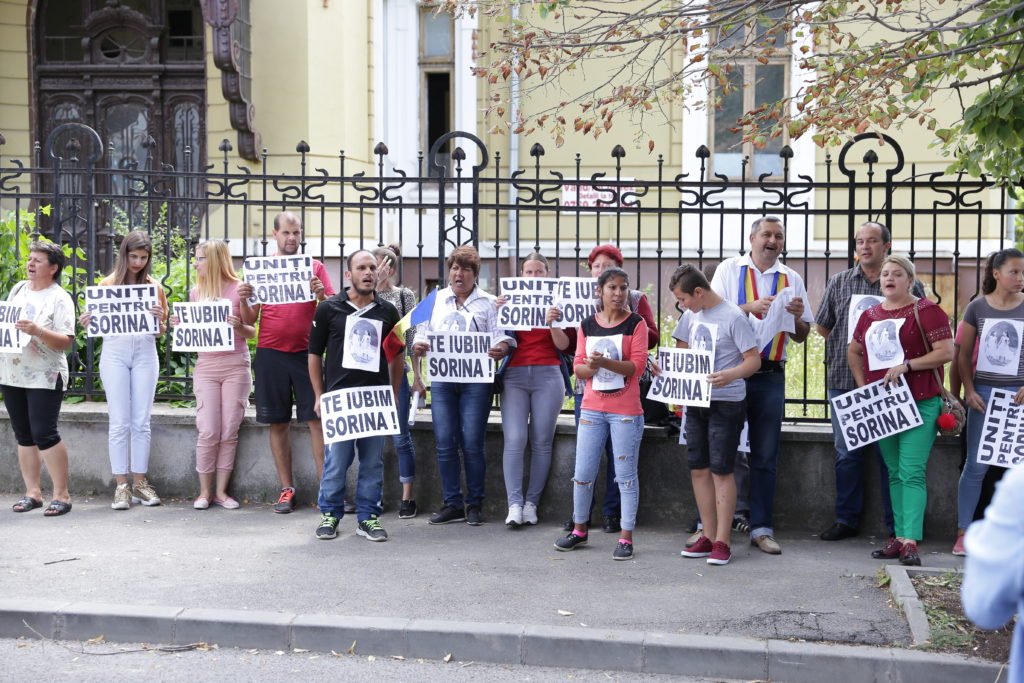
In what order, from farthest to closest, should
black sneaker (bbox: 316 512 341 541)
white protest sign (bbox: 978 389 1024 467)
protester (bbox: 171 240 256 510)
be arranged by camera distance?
protester (bbox: 171 240 256 510) < black sneaker (bbox: 316 512 341 541) < white protest sign (bbox: 978 389 1024 467)

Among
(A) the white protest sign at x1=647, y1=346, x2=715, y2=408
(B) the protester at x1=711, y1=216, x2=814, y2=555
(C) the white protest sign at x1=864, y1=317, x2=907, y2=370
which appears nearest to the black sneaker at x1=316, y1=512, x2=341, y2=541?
(A) the white protest sign at x1=647, y1=346, x2=715, y2=408

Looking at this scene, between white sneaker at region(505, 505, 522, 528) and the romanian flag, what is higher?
the romanian flag

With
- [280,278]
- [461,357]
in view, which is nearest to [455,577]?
[461,357]

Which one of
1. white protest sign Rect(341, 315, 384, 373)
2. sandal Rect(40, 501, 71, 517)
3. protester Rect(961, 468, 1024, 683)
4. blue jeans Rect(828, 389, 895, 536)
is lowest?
sandal Rect(40, 501, 71, 517)

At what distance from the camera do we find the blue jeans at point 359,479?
26.0 feet

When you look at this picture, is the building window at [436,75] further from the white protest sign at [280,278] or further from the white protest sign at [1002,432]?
the white protest sign at [1002,432]

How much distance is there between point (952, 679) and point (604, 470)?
3.43 m

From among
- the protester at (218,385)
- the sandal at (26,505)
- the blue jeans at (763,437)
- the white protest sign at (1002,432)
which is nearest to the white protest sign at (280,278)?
the protester at (218,385)

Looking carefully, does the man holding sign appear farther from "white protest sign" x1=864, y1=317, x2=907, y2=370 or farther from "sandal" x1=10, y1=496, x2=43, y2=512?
"white protest sign" x1=864, y1=317, x2=907, y2=370

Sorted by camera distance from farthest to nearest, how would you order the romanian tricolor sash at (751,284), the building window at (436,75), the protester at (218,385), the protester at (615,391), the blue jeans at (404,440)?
the building window at (436,75) → the protester at (218,385) → the blue jeans at (404,440) → the romanian tricolor sash at (751,284) → the protester at (615,391)

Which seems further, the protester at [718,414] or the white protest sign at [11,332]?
the white protest sign at [11,332]

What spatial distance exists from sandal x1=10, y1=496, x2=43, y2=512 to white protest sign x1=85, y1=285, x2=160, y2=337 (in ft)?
4.19

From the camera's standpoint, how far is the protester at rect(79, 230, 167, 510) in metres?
8.66

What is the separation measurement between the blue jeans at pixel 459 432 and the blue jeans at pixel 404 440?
0.25 meters
